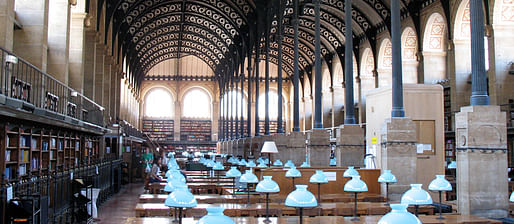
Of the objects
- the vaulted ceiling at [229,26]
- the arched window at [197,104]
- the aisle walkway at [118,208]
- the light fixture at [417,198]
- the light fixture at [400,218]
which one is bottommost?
the aisle walkway at [118,208]

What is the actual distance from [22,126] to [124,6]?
56.1 ft

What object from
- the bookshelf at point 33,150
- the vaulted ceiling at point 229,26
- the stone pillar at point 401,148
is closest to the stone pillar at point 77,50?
the bookshelf at point 33,150

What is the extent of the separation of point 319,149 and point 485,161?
651 centimetres

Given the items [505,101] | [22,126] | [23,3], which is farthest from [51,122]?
[505,101]

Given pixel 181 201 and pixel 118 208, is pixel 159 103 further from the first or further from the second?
pixel 181 201

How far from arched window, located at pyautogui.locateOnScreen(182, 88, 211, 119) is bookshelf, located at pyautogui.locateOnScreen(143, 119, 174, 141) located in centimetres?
197

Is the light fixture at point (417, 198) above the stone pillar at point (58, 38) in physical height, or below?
below

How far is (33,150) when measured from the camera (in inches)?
372

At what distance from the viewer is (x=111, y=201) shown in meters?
14.6

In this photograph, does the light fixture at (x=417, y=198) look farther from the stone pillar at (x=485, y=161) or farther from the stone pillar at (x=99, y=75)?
the stone pillar at (x=99, y=75)

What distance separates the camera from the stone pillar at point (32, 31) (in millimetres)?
10836

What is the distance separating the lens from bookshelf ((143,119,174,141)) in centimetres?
4509

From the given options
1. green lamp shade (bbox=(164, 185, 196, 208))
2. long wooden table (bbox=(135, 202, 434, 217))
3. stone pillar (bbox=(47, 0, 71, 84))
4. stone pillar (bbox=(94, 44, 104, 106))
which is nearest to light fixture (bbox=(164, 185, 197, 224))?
green lamp shade (bbox=(164, 185, 196, 208))

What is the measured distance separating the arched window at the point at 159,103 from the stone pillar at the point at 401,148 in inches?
1535
